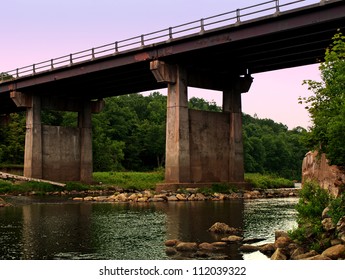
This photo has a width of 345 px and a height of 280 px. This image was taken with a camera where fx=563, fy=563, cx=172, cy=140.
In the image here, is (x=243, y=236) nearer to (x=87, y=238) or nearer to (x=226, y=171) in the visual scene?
(x=87, y=238)

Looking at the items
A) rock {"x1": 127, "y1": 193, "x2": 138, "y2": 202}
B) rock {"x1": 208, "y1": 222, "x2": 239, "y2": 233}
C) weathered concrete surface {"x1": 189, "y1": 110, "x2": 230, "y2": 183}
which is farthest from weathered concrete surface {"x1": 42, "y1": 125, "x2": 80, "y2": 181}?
rock {"x1": 208, "y1": 222, "x2": 239, "y2": 233}

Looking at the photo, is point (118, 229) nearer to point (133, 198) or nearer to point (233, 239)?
point (233, 239)

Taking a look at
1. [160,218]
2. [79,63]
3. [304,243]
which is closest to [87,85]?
[79,63]

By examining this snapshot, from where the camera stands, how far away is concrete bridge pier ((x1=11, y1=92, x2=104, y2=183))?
6850cm

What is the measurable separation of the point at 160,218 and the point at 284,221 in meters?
6.74

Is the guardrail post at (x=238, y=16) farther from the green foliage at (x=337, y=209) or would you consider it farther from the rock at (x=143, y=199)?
the green foliage at (x=337, y=209)

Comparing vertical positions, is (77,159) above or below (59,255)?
above

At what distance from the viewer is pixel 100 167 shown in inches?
4232

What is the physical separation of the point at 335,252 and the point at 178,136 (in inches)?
1375

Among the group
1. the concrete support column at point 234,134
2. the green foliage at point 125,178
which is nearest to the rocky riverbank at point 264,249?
the concrete support column at point 234,134

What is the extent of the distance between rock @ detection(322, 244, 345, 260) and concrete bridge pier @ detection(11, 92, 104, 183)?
55557 mm

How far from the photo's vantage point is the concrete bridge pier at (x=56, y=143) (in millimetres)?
68500

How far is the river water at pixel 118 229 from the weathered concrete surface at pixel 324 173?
2.96 m

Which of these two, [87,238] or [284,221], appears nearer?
[87,238]
